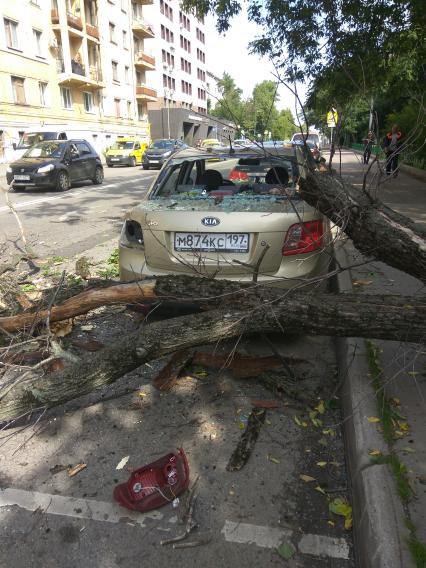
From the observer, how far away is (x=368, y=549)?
1.89 meters

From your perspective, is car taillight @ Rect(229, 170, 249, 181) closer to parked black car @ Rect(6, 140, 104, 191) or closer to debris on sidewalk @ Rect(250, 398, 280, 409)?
debris on sidewalk @ Rect(250, 398, 280, 409)

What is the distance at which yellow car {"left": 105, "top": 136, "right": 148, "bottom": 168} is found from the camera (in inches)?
1220

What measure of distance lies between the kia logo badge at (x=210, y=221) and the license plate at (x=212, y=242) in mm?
76

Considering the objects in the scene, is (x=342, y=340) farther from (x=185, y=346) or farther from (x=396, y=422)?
(x=185, y=346)

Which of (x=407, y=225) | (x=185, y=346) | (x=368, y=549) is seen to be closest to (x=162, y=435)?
(x=185, y=346)

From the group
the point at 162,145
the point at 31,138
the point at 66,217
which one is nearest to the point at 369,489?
the point at 66,217

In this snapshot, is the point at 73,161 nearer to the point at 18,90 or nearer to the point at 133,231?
the point at 133,231

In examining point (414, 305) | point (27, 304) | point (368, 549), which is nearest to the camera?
point (368, 549)

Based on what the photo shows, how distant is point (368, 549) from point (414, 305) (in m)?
1.49

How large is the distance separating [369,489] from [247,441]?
0.82 metres

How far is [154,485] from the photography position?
7.77 ft

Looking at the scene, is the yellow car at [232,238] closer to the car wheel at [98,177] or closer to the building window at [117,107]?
the car wheel at [98,177]

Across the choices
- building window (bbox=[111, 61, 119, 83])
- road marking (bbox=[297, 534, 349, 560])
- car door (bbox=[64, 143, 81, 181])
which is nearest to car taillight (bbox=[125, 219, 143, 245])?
road marking (bbox=[297, 534, 349, 560])

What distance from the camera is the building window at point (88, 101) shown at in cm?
3849
